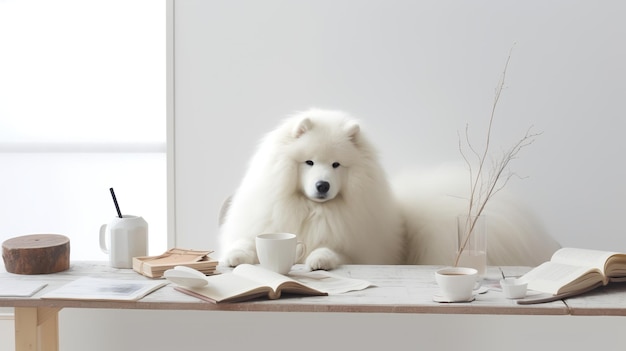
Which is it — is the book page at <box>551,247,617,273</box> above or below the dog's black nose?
below

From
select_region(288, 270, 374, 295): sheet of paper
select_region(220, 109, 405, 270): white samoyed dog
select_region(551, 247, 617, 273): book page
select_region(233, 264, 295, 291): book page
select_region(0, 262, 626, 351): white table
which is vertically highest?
select_region(220, 109, 405, 270): white samoyed dog

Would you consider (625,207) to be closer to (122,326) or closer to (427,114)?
(427,114)

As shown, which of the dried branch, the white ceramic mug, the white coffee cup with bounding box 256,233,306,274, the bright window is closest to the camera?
the white coffee cup with bounding box 256,233,306,274

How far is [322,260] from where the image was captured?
1861 millimetres

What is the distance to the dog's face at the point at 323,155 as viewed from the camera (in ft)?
6.64

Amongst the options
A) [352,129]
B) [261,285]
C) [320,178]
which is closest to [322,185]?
[320,178]

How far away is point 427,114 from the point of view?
8.64 feet

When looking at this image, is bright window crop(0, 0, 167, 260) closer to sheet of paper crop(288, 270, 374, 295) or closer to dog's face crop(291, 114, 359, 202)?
dog's face crop(291, 114, 359, 202)

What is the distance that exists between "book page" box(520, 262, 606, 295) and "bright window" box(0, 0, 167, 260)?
1717 mm

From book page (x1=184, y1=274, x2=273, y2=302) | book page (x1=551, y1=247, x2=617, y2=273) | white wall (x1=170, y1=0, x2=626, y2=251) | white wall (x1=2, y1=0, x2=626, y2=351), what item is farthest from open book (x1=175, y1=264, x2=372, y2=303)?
white wall (x1=170, y1=0, x2=626, y2=251)

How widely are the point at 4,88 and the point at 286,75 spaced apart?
1241 mm

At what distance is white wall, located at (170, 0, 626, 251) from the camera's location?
2562 millimetres

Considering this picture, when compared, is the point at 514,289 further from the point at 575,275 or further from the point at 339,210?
the point at 339,210

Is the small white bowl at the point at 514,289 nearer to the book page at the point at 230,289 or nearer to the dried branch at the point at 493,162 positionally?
the book page at the point at 230,289
